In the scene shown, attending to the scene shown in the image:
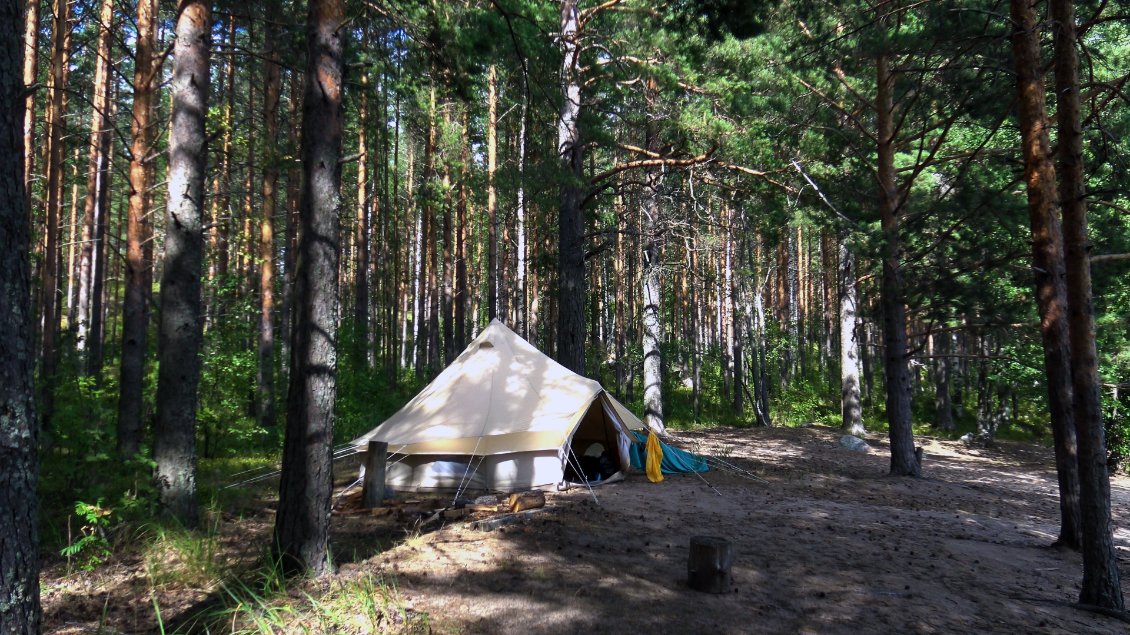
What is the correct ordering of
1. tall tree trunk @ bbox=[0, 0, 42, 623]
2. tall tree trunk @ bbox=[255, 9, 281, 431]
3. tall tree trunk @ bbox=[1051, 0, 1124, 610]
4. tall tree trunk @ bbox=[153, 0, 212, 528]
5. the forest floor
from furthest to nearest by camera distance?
tall tree trunk @ bbox=[255, 9, 281, 431] < tall tree trunk @ bbox=[153, 0, 212, 528] < tall tree trunk @ bbox=[1051, 0, 1124, 610] < the forest floor < tall tree trunk @ bbox=[0, 0, 42, 623]

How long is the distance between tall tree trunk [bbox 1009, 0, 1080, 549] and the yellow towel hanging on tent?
4823 mm

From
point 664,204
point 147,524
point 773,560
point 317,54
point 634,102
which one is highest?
point 634,102

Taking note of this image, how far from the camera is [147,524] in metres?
5.41

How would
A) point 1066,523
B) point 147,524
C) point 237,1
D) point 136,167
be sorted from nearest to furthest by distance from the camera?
point 147,524, point 1066,523, point 237,1, point 136,167

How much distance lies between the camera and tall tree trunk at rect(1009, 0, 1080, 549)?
632 centimetres

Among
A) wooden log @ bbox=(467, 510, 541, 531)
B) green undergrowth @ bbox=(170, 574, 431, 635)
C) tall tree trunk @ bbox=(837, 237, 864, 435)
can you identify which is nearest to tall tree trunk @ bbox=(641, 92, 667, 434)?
tall tree trunk @ bbox=(837, 237, 864, 435)

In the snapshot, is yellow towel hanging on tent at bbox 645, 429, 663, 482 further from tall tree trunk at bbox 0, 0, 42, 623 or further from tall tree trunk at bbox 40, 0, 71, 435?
tall tree trunk at bbox 40, 0, 71, 435

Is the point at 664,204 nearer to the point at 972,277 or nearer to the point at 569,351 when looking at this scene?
the point at 569,351

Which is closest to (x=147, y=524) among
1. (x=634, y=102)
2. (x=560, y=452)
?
(x=560, y=452)

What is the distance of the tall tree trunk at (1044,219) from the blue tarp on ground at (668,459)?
5148 mm

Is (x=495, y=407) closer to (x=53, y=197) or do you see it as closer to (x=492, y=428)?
(x=492, y=428)

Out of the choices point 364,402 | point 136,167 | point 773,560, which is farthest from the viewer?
point 364,402

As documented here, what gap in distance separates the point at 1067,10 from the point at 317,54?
19.8 ft

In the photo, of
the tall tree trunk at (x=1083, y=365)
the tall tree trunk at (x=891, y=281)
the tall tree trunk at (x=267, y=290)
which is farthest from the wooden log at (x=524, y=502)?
the tall tree trunk at (x=267, y=290)
